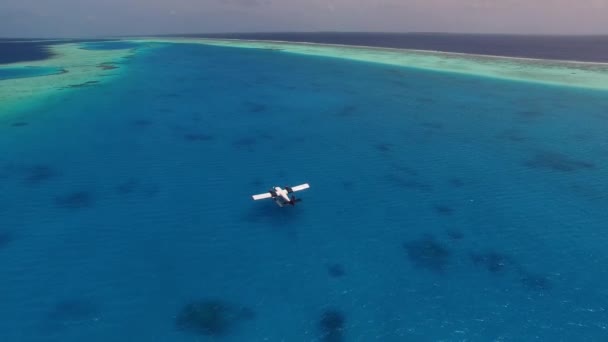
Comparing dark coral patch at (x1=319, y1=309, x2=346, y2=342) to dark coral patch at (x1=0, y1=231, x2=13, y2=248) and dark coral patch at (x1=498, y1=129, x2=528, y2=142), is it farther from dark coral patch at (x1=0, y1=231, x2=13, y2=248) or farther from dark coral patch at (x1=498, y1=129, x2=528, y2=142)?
dark coral patch at (x1=498, y1=129, x2=528, y2=142)

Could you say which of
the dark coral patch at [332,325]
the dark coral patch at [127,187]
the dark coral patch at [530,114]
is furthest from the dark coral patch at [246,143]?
the dark coral patch at [530,114]

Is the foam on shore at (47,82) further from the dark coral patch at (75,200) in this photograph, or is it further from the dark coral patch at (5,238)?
the dark coral patch at (5,238)

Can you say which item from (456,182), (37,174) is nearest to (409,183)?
(456,182)

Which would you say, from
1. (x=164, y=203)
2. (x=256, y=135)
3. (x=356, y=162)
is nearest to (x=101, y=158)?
(x=164, y=203)

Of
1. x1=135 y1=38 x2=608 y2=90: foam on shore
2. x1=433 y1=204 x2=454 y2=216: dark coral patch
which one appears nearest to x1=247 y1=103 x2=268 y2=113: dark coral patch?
x1=433 y1=204 x2=454 y2=216: dark coral patch

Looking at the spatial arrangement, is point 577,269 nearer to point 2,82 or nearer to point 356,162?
point 356,162
